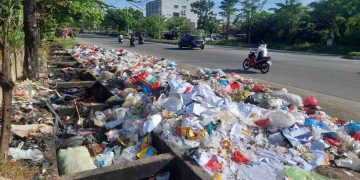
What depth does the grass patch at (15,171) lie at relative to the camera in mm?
3061

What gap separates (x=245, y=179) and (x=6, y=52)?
8.33 feet

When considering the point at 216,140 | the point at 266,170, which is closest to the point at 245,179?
the point at 266,170

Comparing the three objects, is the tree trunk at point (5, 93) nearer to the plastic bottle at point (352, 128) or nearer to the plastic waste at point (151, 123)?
the plastic waste at point (151, 123)

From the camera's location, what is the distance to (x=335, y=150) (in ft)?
12.9

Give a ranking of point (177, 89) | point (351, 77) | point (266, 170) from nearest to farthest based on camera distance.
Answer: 1. point (266, 170)
2. point (177, 89)
3. point (351, 77)

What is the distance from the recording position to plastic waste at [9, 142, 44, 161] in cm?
362

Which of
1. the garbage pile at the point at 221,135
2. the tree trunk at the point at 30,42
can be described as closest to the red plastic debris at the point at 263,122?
the garbage pile at the point at 221,135

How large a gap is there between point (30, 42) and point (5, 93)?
5.18m

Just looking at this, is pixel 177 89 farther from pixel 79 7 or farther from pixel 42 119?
pixel 79 7

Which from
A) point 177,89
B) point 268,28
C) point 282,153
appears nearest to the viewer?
point 282,153

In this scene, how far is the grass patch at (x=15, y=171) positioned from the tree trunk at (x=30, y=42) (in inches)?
200

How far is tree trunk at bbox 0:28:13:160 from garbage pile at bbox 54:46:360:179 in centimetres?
68

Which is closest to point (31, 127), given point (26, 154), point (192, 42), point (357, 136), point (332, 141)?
point (26, 154)

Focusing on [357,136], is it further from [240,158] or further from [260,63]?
[260,63]
